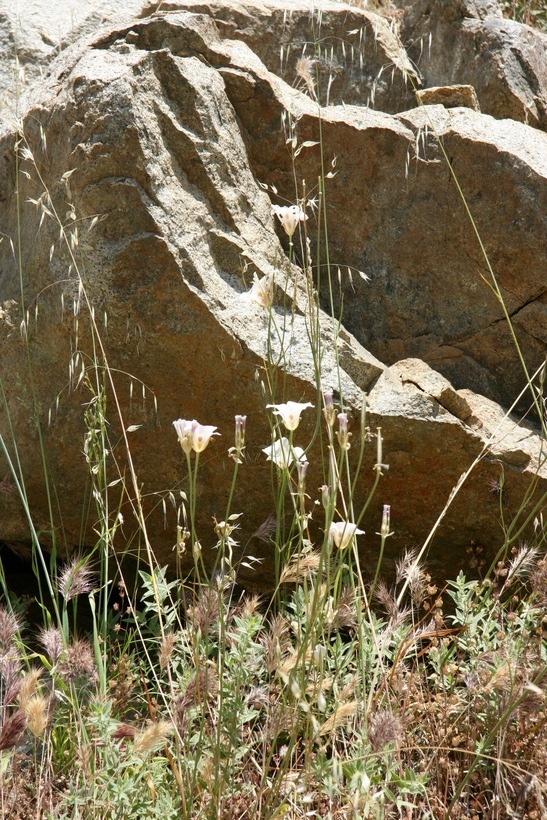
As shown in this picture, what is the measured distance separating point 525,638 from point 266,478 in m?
0.99

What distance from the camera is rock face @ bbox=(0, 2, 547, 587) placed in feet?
8.84

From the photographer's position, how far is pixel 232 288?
281cm

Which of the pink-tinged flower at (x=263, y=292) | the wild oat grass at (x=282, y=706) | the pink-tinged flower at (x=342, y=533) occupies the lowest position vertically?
the wild oat grass at (x=282, y=706)

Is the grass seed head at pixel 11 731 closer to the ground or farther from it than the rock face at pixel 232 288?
closer to the ground

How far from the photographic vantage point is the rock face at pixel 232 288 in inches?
106

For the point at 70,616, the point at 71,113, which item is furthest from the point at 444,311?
the point at 70,616

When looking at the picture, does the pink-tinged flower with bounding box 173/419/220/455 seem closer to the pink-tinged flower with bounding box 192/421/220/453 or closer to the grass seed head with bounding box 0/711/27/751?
the pink-tinged flower with bounding box 192/421/220/453

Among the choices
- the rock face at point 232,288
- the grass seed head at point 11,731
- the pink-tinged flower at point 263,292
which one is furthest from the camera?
the rock face at point 232,288

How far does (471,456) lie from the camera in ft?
9.05

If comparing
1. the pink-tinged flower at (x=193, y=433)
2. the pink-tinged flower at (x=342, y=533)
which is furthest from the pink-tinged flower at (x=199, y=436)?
the pink-tinged flower at (x=342, y=533)

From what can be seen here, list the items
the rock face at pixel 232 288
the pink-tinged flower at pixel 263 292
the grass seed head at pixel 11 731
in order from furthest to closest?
the rock face at pixel 232 288 < the pink-tinged flower at pixel 263 292 < the grass seed head at pixel 11 731

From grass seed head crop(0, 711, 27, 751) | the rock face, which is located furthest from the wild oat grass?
the rock face

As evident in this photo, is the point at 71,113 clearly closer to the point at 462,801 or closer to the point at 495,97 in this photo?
the point at 495,97

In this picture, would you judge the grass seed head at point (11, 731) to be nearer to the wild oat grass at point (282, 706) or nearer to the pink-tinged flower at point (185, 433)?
the wild oat grass at point (282, 706)
